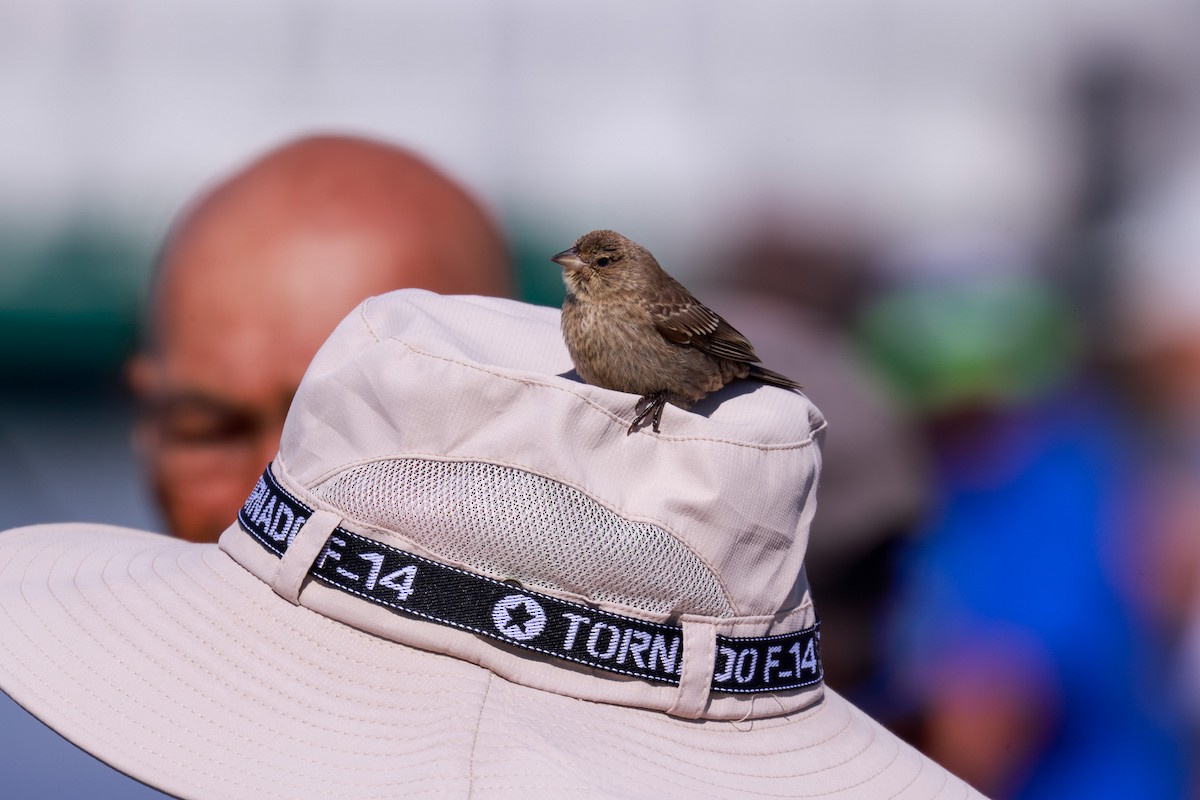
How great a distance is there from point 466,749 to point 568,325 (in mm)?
924

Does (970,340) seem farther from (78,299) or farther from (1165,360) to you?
(78,299)

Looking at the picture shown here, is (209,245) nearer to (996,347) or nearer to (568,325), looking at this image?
(568,325)

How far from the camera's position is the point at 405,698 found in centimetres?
146

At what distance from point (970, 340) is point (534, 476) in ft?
8.11

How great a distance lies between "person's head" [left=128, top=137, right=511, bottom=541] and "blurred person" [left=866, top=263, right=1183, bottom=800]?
4.64ft

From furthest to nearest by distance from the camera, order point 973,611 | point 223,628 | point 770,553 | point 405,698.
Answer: point 973,611 < point 770,553 < point 223,628 < point 405,698

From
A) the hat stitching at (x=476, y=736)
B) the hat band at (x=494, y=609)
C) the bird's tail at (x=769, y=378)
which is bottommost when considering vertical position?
the hat stitching at (x=476, y=736)

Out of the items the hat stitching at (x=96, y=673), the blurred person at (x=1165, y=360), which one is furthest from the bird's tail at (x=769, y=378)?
the blurred person at (x=1165, y=360)

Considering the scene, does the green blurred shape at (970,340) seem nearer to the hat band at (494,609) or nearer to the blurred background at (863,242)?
the blurred background at (863,242)

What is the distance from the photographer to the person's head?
9.91 feet

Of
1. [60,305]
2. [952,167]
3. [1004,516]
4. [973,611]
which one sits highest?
[952,167]

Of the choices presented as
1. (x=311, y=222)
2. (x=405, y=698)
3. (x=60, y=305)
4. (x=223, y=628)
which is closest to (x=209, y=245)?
(x=311, y=222)

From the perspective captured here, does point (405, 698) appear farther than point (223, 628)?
No

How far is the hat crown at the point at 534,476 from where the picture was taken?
1506mm
